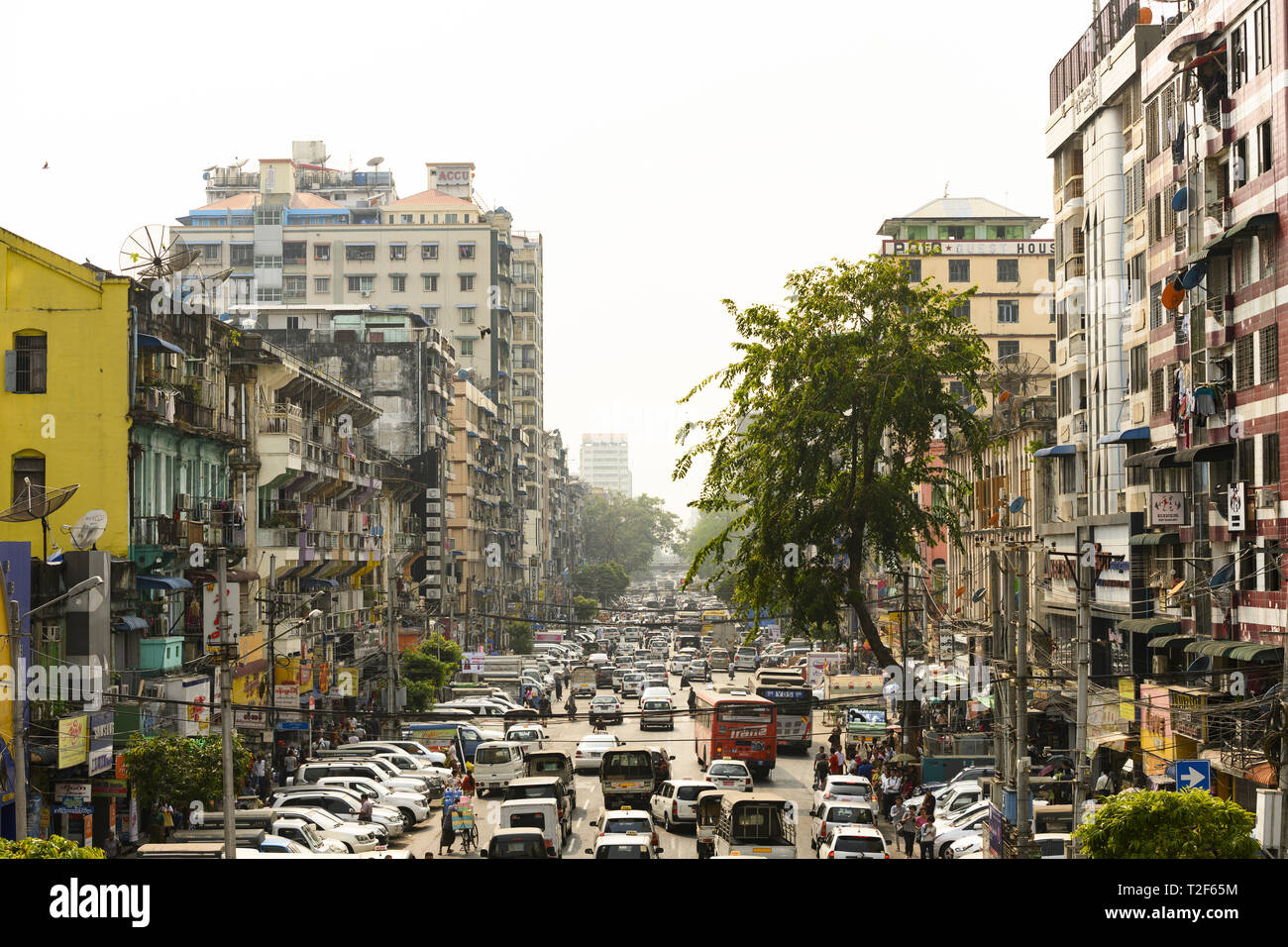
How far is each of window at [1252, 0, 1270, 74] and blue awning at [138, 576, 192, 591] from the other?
102ft

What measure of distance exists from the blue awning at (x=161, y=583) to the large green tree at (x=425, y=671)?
785 inches

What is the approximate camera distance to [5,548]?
33625 mm

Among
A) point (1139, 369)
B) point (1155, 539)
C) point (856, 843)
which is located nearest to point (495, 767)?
point (856, 843)

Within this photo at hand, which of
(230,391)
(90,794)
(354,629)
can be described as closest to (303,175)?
(354,629)

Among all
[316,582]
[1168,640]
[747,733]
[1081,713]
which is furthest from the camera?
[316,582]

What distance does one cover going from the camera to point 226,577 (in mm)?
42469

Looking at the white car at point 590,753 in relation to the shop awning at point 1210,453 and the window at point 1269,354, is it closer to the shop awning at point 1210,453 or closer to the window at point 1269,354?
the shop awning at point 1210,453

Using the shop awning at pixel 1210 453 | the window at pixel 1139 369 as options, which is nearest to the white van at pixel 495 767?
the shop awning at pixel 1210 453

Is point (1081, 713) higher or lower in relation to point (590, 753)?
higher

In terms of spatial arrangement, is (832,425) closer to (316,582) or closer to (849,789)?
(849,789)

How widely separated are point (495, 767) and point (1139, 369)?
75.4 ft

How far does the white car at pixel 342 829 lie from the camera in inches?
1390

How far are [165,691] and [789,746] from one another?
25660mm

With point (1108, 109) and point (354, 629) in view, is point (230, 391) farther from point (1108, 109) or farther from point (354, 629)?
point (1108, 109)
